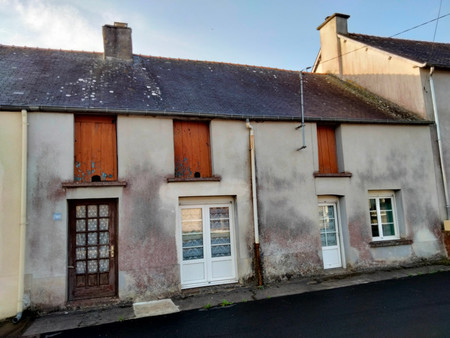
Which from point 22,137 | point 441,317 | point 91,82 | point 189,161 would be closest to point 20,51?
point 91,82

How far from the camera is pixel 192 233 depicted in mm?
8094

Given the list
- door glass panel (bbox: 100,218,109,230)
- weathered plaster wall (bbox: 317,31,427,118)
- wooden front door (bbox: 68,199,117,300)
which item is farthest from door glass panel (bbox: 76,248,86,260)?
weathered plaster wall (bbox: 317,31,427,118)

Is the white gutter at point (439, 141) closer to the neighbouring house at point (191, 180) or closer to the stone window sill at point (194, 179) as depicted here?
the neighbouring house at point (191, 180)

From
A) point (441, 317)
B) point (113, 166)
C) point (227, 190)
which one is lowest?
point (441, 317)

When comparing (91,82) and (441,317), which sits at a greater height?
(91,82)

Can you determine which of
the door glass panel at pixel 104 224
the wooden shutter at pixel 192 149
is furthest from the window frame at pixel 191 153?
the door glass panel at pixel 104 224

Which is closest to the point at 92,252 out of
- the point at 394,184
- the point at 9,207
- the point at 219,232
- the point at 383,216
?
the point at 9,207

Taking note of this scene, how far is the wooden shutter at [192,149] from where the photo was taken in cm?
824

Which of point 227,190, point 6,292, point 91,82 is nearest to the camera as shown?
point 6,292

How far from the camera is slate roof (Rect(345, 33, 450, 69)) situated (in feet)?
35.2

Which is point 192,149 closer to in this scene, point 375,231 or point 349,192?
point 349,192

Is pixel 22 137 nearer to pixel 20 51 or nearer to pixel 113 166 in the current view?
pixel 113 166

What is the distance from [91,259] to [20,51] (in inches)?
282

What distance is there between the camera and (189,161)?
27.2ft
